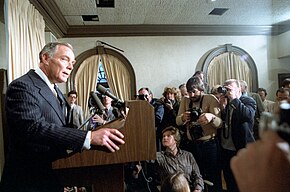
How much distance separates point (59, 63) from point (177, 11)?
3498 millimetres

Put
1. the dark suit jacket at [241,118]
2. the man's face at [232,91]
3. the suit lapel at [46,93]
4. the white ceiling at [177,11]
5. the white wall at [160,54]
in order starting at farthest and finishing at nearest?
the white wall at [160,54] → the white ceiling at [177,11] → the man's face at [232,91] → the dark suit jacket at [241,118] → the suit lapel at [46,93]

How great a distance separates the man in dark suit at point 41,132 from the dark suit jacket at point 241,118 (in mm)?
1370

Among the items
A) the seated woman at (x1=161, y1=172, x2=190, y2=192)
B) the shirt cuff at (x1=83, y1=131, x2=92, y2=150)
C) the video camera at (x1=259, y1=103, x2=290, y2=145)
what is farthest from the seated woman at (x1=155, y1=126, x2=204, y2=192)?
the video camera at (x1=259, y1=103, x2=290, y2=145)

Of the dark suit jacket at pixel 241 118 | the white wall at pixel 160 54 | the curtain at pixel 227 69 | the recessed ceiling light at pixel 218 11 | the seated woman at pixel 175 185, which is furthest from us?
the curtain at pixel 227 69

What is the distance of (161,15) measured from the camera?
455cm

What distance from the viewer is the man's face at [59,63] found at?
45.8 inches

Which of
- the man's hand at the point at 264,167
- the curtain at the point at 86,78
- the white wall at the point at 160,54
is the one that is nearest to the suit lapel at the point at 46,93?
the man's hand at the point at 264,167

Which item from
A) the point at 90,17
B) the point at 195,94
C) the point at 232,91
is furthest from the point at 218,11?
the point at 232,91

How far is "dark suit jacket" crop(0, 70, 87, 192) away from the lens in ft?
3.11

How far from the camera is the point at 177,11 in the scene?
434cm

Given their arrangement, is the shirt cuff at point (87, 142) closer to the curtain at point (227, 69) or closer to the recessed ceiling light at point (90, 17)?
the recessed ceiling light at point (90, 17)

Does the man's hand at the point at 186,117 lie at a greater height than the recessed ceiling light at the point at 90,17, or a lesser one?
lesser

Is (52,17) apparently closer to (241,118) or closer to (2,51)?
(2,51)

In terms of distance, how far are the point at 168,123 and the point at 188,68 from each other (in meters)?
2.16
